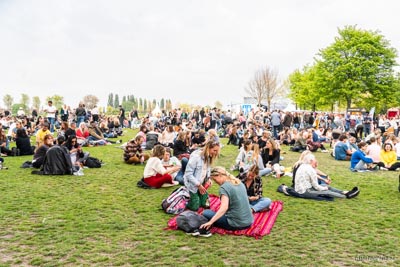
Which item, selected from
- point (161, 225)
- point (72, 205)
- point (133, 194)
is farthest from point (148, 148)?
point (161, 225)

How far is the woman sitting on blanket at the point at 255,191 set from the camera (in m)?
7.02

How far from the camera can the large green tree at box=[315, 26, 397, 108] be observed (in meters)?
43.8

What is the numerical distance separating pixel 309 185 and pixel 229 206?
333 cm

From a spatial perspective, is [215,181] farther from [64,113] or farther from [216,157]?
[64,113]

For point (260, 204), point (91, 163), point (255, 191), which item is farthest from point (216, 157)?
point (91, 163)

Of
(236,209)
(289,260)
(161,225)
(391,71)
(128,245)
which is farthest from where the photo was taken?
(391,71)

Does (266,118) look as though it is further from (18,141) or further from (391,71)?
(391,71)

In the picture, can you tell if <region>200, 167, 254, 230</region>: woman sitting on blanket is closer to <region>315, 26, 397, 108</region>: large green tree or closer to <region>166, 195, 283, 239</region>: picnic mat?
<region>166, 195, 283, 239</region>: picnic mat

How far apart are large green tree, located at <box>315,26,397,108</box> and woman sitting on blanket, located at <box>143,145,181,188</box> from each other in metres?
39.8

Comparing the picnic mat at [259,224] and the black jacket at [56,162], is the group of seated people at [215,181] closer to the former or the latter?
the picnic mat at [259,224]

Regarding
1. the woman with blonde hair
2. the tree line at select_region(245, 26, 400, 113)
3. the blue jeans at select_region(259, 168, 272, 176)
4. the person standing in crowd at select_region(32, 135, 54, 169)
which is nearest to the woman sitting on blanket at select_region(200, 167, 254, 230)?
the blue jeans at select_region(259, 168, 272, 176)

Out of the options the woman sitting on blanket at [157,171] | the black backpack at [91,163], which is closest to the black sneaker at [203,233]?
the woman sitting on blanket at [157,171]

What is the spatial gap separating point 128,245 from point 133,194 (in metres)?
3.14

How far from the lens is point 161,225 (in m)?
6.15
